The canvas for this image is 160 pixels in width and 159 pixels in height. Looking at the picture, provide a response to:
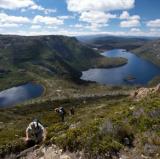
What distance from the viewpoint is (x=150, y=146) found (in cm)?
1995

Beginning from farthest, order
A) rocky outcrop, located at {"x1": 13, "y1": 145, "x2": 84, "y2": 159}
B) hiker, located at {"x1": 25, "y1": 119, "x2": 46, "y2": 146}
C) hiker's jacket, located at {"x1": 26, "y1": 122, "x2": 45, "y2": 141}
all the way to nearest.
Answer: hiker's jacket, located at {"x1": 26, "y1": 122, "x2": 45, "y2": 141}
hiker, located at {"x1": 25, "y1": 119, "x2": 46, "y2": 146}
rocky outcrop, located at {"x1": 13, "y1": 145, "x2": 84, "y2": 159}

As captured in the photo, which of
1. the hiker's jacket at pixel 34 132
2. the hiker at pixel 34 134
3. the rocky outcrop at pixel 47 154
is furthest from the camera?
the hiker's jacket at pixel 34 132

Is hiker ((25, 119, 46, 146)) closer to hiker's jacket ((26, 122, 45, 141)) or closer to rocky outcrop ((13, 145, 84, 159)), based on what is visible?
hiker's jacket ((26, 122, 45, 141))

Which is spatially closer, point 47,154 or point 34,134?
point 47,154

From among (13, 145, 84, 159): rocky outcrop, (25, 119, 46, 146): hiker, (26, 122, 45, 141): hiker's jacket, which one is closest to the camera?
(13, 145, 84, 159): rocky outcrop

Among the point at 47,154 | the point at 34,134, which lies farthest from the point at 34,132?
the point at 47,154

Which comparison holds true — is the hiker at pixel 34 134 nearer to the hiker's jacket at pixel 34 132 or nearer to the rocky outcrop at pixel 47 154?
the hiker's jacket at pixel 34 132

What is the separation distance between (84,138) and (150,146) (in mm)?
4647

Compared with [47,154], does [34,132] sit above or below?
above

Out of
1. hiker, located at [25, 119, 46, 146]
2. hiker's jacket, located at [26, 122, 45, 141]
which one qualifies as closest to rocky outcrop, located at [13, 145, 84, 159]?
hiker, located at [25, 119, 46, 146]

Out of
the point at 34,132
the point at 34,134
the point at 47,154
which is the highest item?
the point at 34,132

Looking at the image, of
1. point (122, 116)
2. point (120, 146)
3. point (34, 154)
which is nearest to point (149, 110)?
point (122, 116)

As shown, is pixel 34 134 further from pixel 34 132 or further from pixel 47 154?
pixel 47 154

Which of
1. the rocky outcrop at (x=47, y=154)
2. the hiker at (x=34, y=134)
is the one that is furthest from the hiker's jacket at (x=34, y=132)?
the rocky outcrop at (x=47, y=154)
